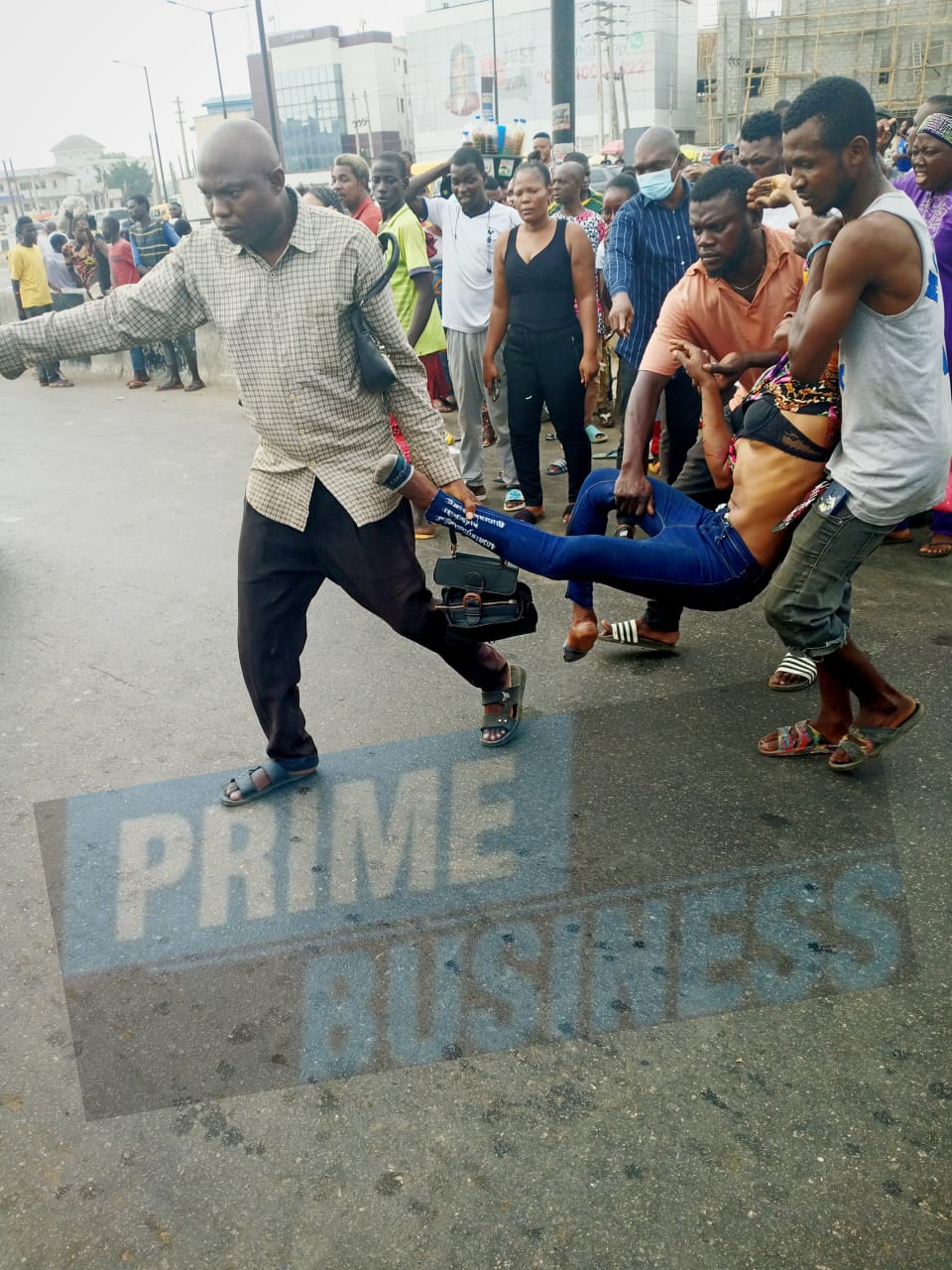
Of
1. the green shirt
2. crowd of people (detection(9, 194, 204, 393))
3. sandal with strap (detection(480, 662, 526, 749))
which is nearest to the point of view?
sandal with strap (detection(480, 662, 526, 749))

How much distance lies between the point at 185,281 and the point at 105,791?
172 centimetres

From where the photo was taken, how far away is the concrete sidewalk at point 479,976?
1.88 metres

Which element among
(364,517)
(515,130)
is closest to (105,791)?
(364,517)

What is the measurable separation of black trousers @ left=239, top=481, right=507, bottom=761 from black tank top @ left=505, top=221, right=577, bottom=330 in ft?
8.31

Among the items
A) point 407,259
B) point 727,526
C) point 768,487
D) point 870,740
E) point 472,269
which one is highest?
point 407,259

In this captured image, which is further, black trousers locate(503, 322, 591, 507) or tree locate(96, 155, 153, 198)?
tree locate(96, 155, 153, 198)

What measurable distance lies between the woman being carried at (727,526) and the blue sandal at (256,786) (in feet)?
3.31

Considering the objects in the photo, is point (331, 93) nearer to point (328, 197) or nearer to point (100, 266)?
point (100, 266)

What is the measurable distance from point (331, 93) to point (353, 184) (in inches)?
3559

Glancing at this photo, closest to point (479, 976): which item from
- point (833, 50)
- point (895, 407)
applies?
point (895, 407)

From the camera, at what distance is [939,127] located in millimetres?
4512

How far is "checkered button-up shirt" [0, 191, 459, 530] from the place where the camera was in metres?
2.85

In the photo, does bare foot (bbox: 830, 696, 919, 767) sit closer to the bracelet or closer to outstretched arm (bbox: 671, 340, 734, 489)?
outstretched arm (bbox: 671, 340, 734, 489)

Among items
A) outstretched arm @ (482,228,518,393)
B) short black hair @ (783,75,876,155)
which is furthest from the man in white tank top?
outstretched arm @ (482,228,518,393)
